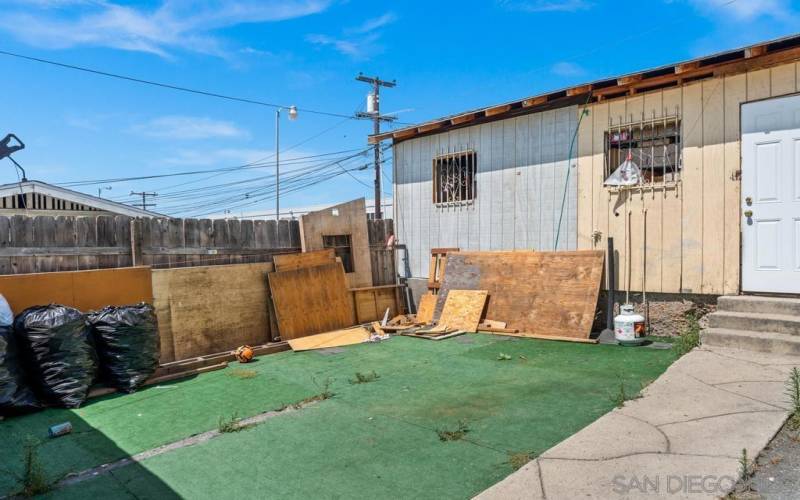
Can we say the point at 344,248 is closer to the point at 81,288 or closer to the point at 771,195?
the point at 81,288

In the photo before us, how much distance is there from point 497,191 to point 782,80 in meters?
3.80

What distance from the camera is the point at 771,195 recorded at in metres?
5.55

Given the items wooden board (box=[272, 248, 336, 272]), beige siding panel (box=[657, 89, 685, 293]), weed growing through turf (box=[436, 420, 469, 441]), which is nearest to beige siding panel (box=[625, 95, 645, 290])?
beige siding panel (box=[657, 89, 685, 293])

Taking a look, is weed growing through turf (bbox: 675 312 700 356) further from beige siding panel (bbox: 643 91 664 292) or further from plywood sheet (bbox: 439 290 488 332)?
plywood sheet (bbox: 439 290 488 332)

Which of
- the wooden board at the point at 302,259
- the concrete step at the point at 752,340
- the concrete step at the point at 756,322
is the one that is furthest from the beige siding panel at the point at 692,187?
the wooden board at the point at 302,259

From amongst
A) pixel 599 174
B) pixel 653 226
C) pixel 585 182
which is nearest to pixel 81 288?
pixel 585 182

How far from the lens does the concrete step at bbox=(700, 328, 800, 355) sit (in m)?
4.80

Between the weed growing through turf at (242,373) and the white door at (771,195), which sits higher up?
the white door at (771,195)

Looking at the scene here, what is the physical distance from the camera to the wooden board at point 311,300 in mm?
7184

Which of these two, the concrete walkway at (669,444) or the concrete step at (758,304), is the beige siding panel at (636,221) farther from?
the concrete walkway at (669,444)

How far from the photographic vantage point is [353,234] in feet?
28.1

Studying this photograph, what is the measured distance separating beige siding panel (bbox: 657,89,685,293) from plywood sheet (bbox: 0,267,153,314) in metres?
6.37

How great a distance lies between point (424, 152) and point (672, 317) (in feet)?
16.1

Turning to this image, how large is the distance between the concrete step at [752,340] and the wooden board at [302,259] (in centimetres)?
511
